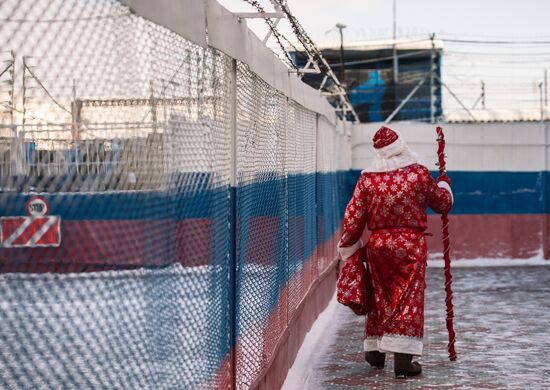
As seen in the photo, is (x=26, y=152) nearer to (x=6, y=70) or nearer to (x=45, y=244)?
(x=6, y=70)

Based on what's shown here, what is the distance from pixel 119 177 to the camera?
9.55 feet

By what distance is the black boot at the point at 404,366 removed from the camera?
24.8ft

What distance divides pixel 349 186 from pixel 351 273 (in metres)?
10.9

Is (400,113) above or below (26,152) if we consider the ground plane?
above

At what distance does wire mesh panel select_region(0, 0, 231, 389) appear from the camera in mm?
2336

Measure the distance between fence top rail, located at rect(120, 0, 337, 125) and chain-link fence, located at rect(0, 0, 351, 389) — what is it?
44 mm

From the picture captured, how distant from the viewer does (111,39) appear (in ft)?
9.00

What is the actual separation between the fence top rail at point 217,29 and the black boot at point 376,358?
1986 mm

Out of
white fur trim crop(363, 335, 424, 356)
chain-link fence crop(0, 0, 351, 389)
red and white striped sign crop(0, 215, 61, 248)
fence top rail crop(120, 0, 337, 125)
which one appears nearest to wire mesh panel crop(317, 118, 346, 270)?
white fur trim crop(363, 335, 424, 356)

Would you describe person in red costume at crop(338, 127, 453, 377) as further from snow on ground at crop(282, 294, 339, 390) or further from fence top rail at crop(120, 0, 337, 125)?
fence top rail at crop(120, 0, 337, 125)

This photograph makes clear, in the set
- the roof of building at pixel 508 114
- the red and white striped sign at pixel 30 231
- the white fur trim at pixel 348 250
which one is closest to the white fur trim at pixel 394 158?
the white fur trim at pixel 348 250

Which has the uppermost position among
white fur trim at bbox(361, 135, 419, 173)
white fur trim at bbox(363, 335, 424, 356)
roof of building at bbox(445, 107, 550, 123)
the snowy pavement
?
roof of building at bbox(445, 107, 550, 123)

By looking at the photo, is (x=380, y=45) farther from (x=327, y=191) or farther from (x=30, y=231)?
(x=30, y=231)

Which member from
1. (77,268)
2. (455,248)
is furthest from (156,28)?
(455,248)
